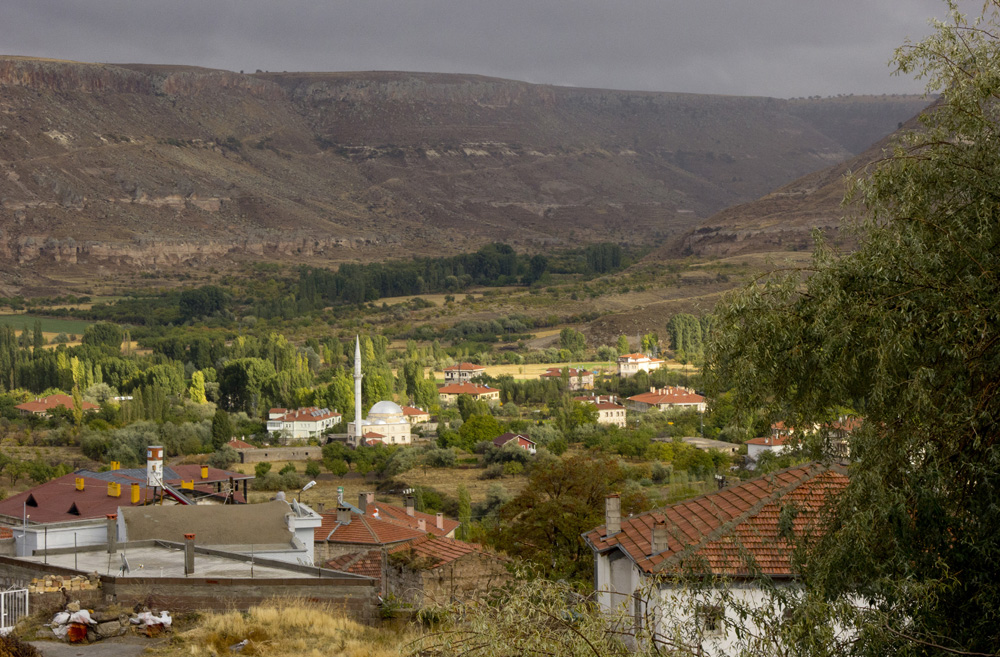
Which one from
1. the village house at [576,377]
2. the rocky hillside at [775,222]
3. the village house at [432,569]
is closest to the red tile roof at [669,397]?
the village house at [576,377]

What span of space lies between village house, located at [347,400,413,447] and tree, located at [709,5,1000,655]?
52.4 metres

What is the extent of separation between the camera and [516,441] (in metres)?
54.8

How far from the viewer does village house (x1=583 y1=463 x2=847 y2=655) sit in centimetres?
933

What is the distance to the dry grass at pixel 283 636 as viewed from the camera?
11.7 metres

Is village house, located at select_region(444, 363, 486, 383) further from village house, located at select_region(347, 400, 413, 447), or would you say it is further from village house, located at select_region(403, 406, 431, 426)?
village house, located at select_region(347, 400, 413, 447)

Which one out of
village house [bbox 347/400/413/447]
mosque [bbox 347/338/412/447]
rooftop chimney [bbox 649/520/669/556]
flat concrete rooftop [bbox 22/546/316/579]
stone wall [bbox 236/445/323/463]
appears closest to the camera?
rooftop chimney [bbox 649/520/669/556]

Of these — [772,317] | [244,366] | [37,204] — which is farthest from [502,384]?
[37,204]

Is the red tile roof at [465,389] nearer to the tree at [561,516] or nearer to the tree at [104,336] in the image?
the tree at [104,336]

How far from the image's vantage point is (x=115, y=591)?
13.7m

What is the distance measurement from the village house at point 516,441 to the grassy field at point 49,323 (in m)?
65.5

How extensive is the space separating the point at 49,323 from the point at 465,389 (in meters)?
62.5

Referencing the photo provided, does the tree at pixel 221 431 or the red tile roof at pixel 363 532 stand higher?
the red tile roof at pixel 363 532

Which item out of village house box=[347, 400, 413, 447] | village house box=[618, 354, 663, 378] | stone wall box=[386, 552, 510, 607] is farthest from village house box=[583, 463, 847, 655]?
village house box=[618, 354, 663, 378]

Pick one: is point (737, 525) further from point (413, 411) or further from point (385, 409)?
point (413, 411)
